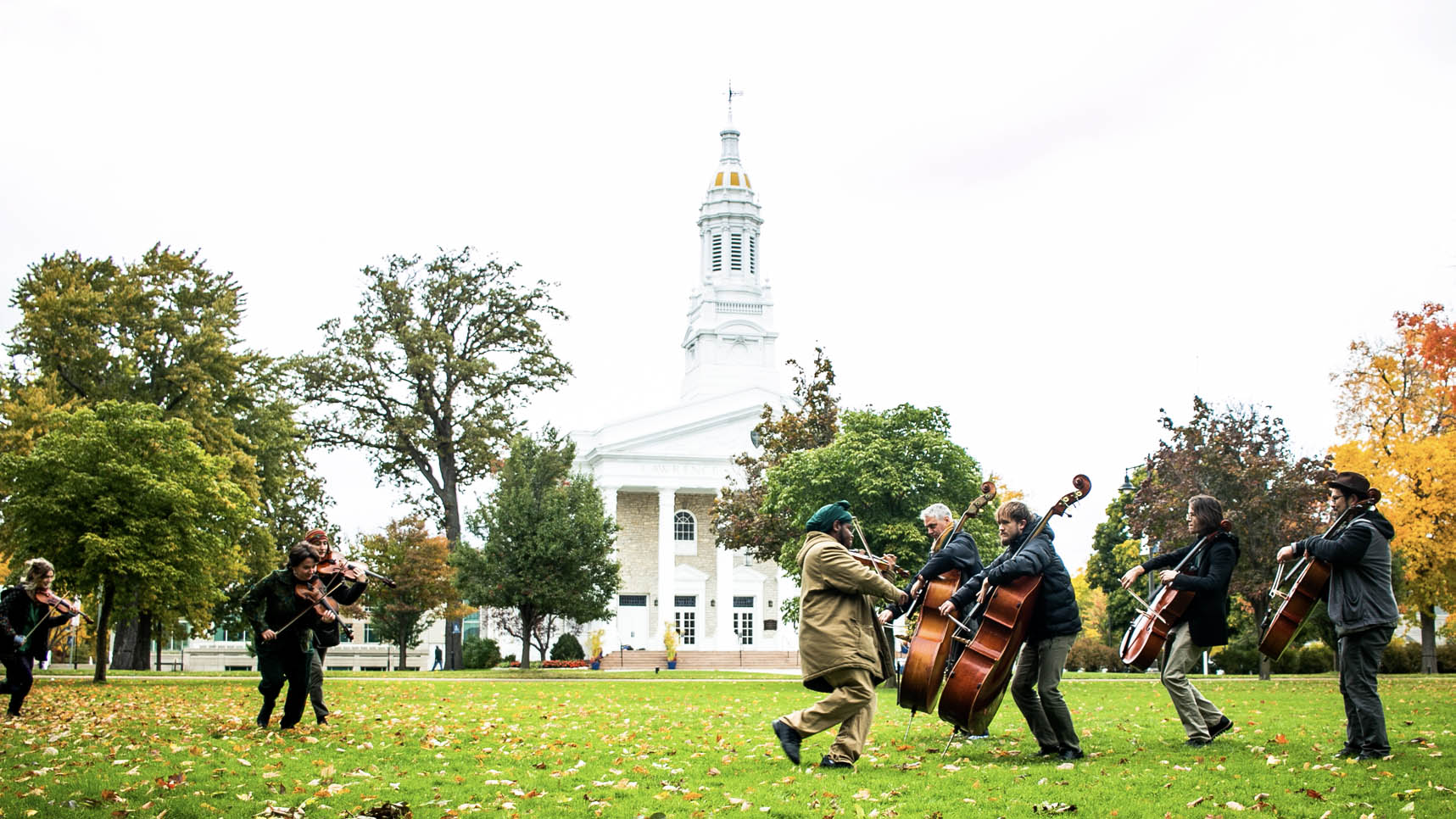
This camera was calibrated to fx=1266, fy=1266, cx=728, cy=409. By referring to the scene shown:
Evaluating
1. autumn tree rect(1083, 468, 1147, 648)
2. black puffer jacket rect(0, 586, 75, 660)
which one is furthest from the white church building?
black puffer jacket rect(0, 586, 75, 660)

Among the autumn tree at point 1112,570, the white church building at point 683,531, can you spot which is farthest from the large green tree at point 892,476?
the white church building at point 683,531

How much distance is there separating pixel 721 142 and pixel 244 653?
118 ft

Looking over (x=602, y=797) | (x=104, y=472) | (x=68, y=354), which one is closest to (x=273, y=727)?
(x=602, y=797)

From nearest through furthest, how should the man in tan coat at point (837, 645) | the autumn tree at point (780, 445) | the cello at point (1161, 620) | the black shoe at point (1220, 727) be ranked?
the man in tan coat at point (837, 645) → the cello at point (1161, 620) → the black shoe at point (1220, 727) → the autumn tree at point (780, 445)

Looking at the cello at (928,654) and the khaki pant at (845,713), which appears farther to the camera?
the cello at (928,654)

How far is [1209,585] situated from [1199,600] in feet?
0.77

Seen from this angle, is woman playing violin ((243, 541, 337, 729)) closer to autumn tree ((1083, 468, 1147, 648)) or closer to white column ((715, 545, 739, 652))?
autumn tree ((1083, 468, 1147, 648))

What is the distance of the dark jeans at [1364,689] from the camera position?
8570 mm

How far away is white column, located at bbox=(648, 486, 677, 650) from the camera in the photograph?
57.3 meters

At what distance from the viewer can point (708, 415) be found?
60.2 metres

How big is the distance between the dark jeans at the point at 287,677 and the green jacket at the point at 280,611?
0.07 m

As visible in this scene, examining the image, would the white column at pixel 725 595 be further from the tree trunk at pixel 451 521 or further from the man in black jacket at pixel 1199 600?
the man in black jacket at pixel 1199 600

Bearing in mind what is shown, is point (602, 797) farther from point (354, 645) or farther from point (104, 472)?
point (354, 645)

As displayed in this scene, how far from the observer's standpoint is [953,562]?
31.5 ft
